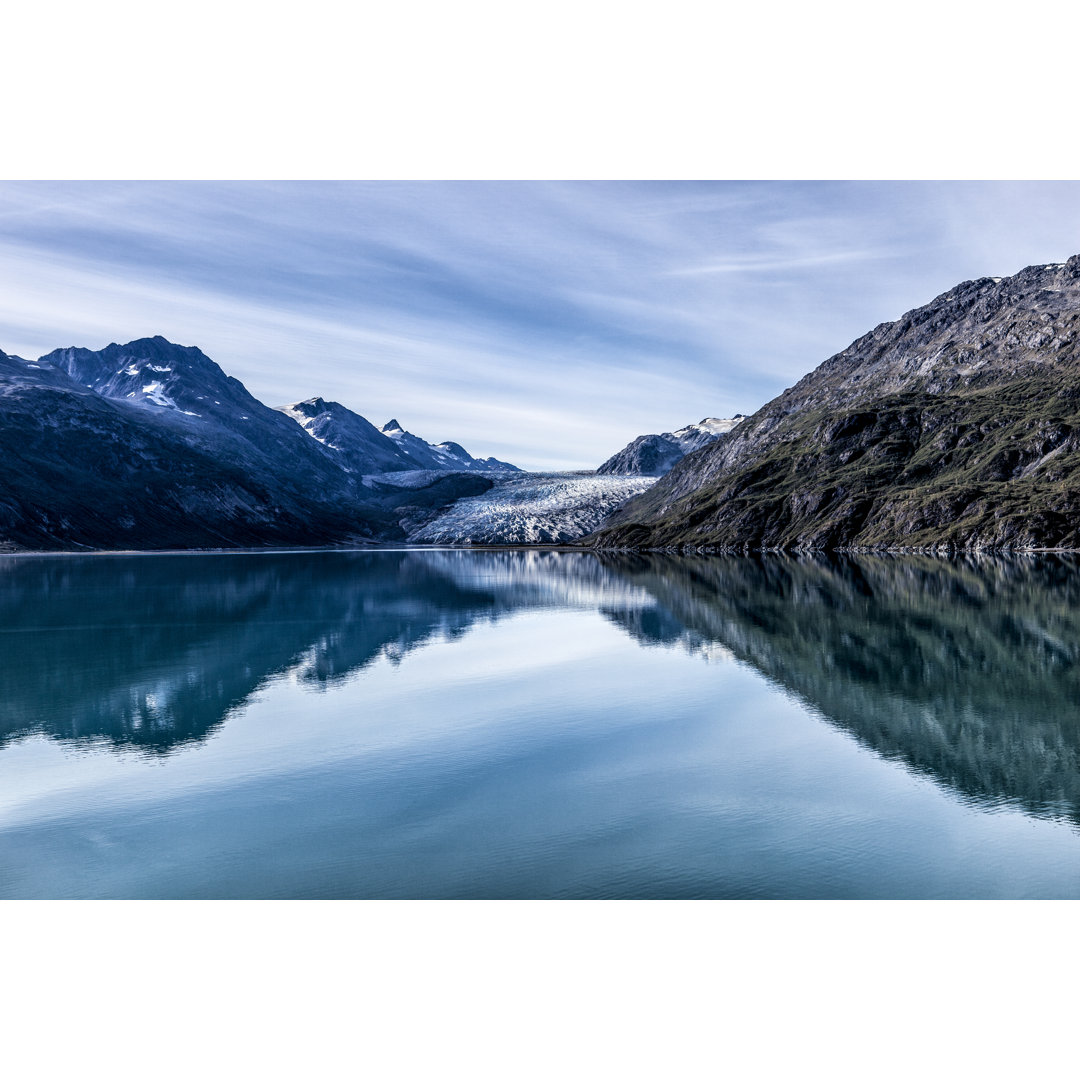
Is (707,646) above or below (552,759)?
above

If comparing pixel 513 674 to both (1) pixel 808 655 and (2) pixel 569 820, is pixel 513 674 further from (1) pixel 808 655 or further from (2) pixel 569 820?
(2) pixel 569 820

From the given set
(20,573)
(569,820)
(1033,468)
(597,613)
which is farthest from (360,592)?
(1033,468)

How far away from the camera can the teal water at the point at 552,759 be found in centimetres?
1722

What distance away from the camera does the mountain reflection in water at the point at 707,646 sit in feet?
92.4

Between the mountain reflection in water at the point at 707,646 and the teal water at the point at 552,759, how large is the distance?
0.25 metres

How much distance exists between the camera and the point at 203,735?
30297mm

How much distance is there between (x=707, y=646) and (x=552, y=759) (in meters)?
25.9

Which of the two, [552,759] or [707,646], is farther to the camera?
[707,646]

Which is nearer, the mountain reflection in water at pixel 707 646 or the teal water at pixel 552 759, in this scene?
the teal water at pixel 552 759

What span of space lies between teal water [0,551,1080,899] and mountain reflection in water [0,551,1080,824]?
249 mm

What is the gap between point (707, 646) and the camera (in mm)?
50094

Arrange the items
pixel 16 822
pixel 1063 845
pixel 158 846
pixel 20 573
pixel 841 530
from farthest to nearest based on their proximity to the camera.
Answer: pixel 841 530 < pixel 20 573 < pixel 16 822 < pixel 158 846 < pixel 1063 845
